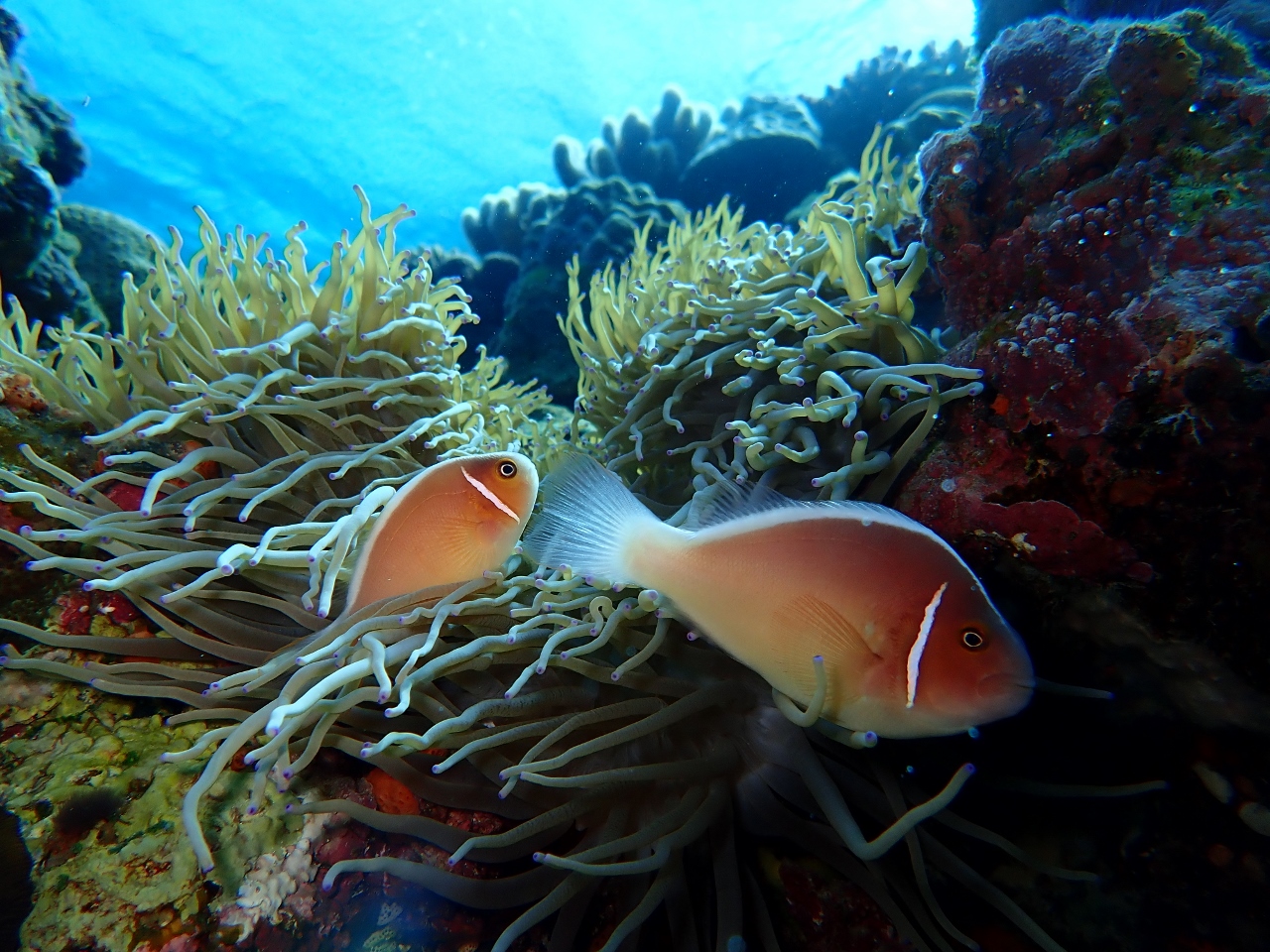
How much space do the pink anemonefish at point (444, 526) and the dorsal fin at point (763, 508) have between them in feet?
1.95

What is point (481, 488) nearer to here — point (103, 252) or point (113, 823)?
point (113, 823)

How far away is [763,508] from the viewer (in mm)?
1307

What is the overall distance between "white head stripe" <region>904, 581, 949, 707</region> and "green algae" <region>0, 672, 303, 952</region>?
1708 mm

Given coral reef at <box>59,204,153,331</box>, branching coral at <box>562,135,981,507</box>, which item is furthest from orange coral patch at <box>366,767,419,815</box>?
coral reef at <box>59,204,153,331</box>

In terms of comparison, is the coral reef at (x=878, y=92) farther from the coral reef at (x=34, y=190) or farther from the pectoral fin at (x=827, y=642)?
the pectoral fin at (x=827, y=642)

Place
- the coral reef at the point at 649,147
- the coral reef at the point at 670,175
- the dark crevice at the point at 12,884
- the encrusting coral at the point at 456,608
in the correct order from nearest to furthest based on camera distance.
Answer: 1. the dark crevice at the point at 12,884
2. the encrusting coral at the point at 456,608
3. the coral reef at the point at 670,175
4. the coral reef at the point at 649,147

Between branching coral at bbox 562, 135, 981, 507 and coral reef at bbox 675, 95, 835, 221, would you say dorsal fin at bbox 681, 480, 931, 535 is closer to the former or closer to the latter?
branching coral at bbox 562, 135, 981, 507

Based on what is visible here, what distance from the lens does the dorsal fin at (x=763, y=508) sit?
1215mm

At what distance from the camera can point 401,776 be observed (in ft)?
5.73

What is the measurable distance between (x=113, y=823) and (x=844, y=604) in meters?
1.98

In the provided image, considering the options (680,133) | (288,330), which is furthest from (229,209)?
(288,330)

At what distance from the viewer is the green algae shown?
1.54m

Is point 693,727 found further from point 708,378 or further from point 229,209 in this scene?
point 229,209

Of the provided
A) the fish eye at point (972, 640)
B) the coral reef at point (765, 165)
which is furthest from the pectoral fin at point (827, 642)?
the coral reef at point (765, 165)
